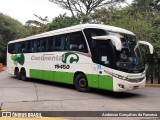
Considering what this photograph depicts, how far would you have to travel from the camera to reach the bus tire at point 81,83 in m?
14.5

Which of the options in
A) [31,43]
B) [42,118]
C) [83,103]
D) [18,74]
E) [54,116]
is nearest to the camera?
[42,118]

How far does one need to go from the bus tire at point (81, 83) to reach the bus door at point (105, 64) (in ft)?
3.99

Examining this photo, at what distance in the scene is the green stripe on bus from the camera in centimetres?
1305

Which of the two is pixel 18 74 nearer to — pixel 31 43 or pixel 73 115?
pixel 31 43

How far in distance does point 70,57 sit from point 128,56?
346 centimetres

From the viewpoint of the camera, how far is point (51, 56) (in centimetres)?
1706

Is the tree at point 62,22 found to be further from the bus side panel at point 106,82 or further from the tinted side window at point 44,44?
the bus side panel at point 106,82

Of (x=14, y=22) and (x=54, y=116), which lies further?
(x=14, y=22)

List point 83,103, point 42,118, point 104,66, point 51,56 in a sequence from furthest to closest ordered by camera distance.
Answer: point 51,56 → point 104,66 → point 83,103 → point 42,118

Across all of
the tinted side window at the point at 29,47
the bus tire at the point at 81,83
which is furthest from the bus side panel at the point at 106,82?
the tinted side window at the point at 29,47

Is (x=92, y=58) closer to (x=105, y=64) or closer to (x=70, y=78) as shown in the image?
(x=105, y=64)

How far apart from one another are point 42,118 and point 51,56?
8.82m

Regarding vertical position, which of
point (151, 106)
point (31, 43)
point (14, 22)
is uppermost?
point (14, 22)

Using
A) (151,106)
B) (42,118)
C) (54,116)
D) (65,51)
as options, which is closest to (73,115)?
(54,116)
